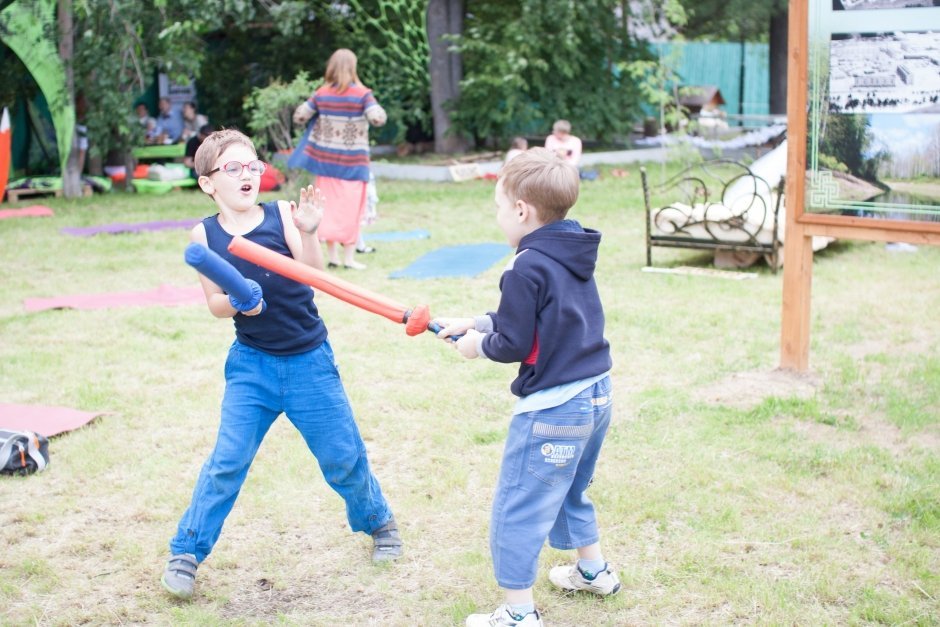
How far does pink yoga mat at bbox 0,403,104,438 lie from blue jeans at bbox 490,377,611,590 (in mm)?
2882

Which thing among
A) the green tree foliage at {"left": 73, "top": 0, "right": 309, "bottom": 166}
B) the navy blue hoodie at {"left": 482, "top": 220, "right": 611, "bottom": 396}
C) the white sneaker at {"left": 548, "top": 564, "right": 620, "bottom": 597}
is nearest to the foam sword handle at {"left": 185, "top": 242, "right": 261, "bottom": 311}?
the navy blue hoodie at {"left": 482, "top": 220, "right": 611, "bottom": 396}

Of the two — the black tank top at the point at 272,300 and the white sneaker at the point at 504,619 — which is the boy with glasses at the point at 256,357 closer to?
→ the black tank top at the point at 272,300

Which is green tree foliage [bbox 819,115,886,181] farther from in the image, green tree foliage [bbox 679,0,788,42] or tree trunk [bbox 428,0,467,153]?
green tree foliage [bbox 679,0,788,42]

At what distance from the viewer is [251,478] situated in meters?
4.46

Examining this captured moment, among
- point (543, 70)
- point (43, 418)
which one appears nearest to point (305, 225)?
point (43, 418)

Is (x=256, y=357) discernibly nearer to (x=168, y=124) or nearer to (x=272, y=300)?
(x=272, y=300)

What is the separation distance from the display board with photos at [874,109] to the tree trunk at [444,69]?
→ 12.4 m

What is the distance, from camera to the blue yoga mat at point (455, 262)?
887 cm

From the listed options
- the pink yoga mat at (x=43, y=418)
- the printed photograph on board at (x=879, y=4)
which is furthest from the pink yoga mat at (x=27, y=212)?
the printed photograph on board at (x=879, y=4)

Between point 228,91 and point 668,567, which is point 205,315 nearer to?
point 668,567

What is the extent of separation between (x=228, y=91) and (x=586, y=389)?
17.6 m

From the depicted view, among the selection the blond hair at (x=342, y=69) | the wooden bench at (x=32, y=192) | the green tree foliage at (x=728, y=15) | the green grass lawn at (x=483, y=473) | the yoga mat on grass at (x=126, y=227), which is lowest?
the green grass lawn at (x=483, y=473)

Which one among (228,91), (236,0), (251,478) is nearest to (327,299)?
(251,478)

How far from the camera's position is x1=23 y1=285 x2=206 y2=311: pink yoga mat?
781cm
